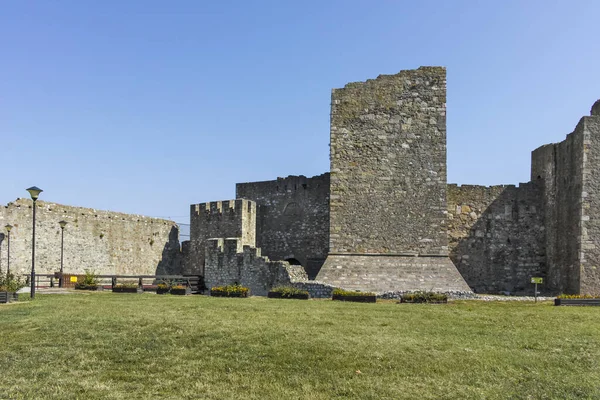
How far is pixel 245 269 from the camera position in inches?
973

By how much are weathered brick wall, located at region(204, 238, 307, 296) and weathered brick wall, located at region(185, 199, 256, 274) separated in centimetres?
205

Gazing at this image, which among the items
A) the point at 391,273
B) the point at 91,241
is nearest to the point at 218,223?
the point at 91,241

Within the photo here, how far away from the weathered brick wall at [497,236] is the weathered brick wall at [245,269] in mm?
7435

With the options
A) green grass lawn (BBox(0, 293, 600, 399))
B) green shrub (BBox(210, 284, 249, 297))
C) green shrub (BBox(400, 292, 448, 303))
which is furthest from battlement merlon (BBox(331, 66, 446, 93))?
green grass lawn (BBox(0, 293, 600, 399))

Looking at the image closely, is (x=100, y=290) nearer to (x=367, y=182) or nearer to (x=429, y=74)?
(x=367, y=182)

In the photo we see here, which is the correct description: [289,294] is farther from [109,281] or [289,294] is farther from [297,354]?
[109,281]

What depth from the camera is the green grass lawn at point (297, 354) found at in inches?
320

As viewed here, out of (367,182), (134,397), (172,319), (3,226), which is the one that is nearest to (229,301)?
(172,319)

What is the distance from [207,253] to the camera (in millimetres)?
26672

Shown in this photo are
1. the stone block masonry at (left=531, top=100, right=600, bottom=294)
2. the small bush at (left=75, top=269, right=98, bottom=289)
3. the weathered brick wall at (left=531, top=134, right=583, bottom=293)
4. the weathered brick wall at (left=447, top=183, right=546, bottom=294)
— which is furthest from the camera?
the weathered brick wall at (left=447, top=183, right=546, bottom=294)

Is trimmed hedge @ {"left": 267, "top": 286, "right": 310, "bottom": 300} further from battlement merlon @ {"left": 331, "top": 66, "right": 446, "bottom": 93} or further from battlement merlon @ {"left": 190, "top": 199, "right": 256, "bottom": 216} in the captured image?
battlement merlon @ {"left": 190, "top": 199, "right": 256, "bottom": 216}

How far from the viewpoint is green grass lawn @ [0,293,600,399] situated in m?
8.13

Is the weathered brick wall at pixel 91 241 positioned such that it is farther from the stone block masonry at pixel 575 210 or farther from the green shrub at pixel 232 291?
the stone block masonry at pixel 575 210

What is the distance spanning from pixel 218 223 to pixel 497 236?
13.6 meters
